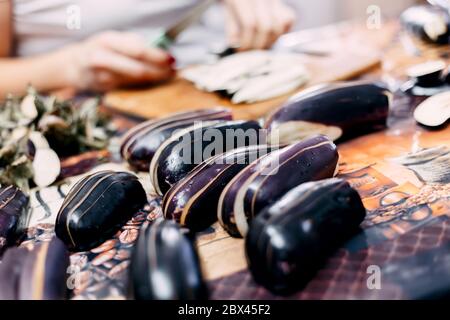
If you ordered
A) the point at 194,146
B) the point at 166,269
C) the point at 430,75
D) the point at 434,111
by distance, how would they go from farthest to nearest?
the point at 430,75 < the point at 434,111 < the point at 194,146 < the point at 166,269

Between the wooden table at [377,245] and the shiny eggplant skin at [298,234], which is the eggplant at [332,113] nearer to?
the wooden table at [377,245]

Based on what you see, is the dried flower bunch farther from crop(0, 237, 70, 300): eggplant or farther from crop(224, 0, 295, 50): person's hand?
crop(224, 0, 295, 50): person's hand

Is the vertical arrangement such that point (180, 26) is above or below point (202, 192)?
above

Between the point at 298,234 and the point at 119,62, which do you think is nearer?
the point at 298,234

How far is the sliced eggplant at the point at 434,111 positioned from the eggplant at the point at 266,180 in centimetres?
28

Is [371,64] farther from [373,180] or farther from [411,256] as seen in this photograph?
[411,256]

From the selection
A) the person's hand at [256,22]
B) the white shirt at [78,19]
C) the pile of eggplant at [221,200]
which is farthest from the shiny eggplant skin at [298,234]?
the white shirt at [78,19]

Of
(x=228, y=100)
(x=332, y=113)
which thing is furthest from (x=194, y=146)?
(x=228, y=100)

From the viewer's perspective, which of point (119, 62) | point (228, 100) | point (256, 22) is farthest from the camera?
point (256, 22)

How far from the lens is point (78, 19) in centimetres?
146

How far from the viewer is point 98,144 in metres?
1.04

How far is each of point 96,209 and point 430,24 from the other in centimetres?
97

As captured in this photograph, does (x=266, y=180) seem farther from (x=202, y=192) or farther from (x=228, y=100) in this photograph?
(x=228, y=100)
